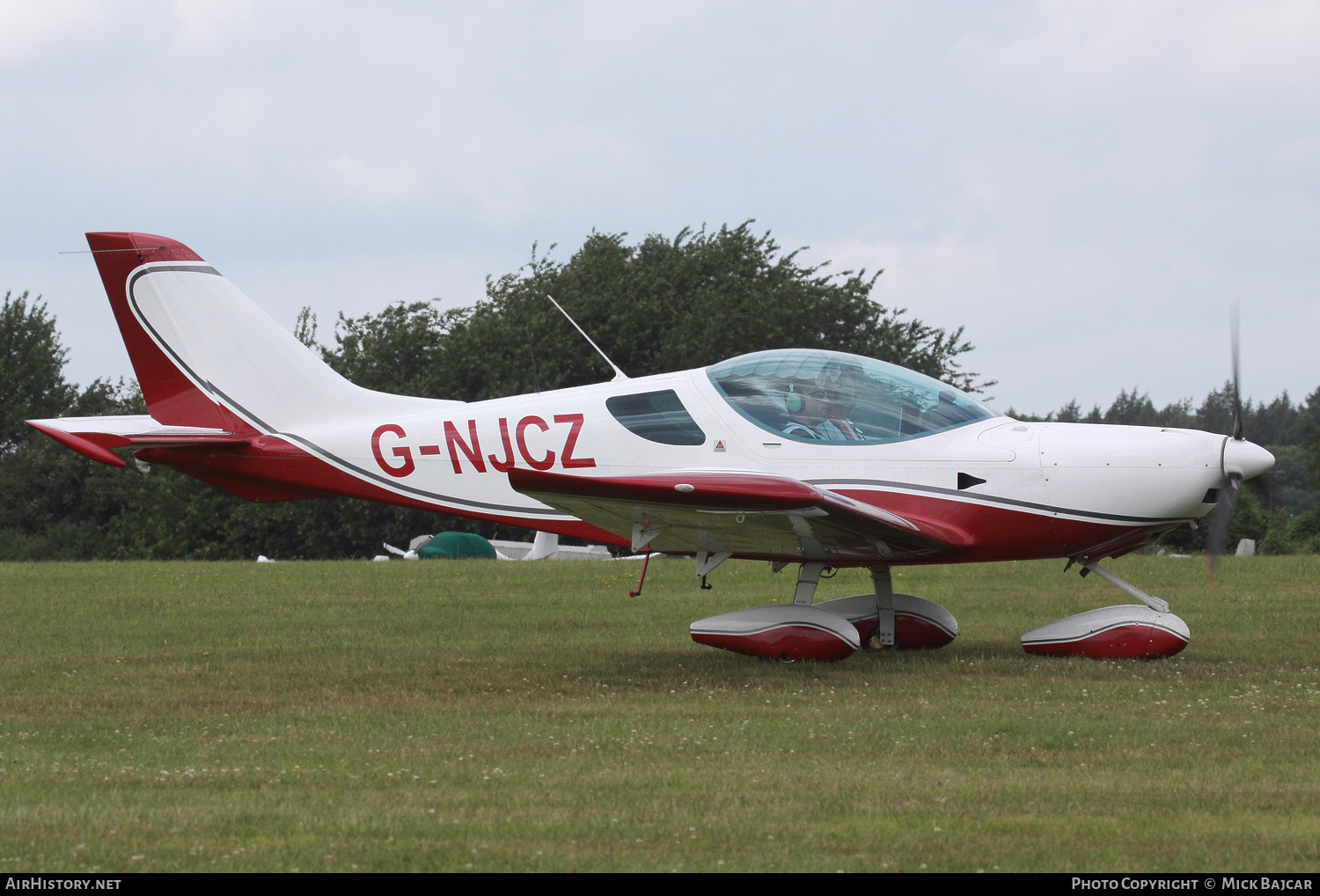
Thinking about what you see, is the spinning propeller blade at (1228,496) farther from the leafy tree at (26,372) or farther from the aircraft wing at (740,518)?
the leafy tree at (26,372)

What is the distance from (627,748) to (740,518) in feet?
8.56

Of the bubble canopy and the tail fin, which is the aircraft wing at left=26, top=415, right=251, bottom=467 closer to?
the tail fin

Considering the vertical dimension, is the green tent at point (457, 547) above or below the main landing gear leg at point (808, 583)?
below

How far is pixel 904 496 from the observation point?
9383 mm

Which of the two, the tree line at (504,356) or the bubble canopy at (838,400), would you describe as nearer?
the bubble canopy at (838,400)

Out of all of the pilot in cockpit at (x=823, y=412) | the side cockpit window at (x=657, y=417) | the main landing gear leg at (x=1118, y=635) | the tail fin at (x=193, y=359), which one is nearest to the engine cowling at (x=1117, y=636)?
the main landing gear leg at (x=1118, y=635)

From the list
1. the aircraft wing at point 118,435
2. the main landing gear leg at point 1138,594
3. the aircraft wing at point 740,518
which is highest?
the aircraft wing at point 118,435

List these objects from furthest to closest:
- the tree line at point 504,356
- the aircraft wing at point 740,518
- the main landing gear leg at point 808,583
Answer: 1. the tree line at point 504,356
2. the main landing gear leg at point 808,583
3. the aircraft wing at point 740,518

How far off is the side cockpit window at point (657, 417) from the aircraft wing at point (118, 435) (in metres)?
3.57

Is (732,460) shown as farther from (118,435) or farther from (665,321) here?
(665,321)

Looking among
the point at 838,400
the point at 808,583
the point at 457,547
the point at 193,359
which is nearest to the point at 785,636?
the point at 808,583

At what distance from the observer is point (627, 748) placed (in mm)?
6379

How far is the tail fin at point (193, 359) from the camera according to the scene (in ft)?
36.2

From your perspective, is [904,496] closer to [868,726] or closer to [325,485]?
[868,726]
